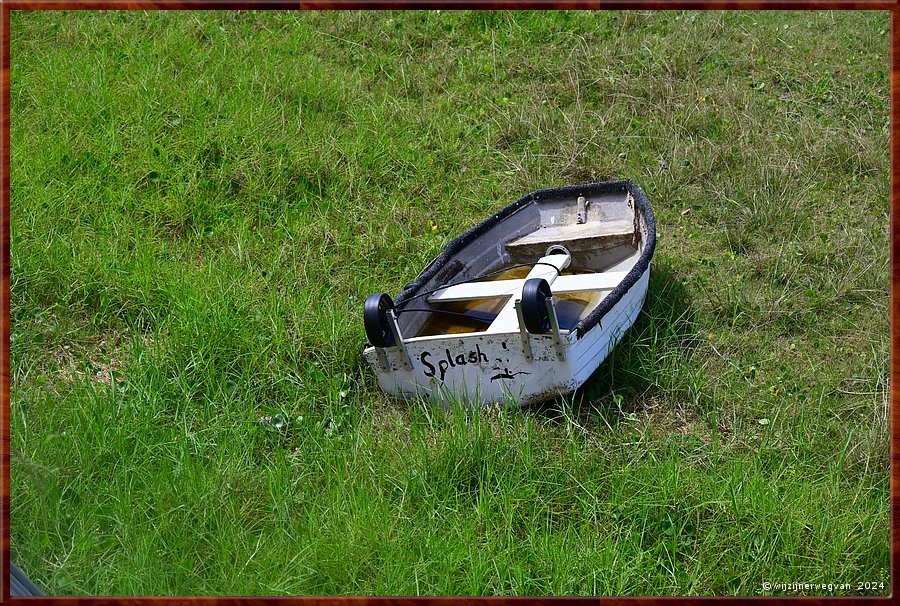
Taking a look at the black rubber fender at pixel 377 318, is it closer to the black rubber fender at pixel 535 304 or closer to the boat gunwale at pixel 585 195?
the boat gunwale at pixel 585 195

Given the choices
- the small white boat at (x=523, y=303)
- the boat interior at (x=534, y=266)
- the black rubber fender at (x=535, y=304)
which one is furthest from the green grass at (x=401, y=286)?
the black rubber fender at (x=535, y=304)

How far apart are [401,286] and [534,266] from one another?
1.04m

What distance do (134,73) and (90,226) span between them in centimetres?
243

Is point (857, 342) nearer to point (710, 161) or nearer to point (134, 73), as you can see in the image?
point (710, 161)

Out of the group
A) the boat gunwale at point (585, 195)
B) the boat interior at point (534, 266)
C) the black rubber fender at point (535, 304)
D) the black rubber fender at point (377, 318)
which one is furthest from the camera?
the boat interior at point (534, 266)

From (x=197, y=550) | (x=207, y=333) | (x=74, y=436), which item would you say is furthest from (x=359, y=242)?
(x=197, y=550)

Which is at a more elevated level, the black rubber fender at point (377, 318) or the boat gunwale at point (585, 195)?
the black rubber fender at point (377, 318)

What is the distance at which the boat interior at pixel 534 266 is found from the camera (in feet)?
17.7

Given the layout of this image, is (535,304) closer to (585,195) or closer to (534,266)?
(534,266)

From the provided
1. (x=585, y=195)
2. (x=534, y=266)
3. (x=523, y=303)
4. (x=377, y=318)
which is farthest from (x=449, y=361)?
→ (x=585, y=195)

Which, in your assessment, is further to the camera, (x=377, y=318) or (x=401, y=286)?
(x=401, y=286)

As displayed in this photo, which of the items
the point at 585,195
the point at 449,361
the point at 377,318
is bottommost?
the point at 449,361

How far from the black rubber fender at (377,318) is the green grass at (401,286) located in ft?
1.62

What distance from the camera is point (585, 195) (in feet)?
22.1
